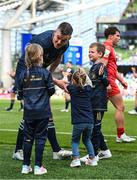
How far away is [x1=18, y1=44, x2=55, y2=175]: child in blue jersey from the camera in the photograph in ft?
20.7

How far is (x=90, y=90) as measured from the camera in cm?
689

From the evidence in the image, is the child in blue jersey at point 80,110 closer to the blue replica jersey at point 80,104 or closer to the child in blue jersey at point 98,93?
the blue replica jersey at point 80,104

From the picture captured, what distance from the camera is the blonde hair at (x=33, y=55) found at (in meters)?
6.28

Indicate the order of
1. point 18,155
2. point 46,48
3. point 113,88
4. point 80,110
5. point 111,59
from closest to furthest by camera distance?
point 80,110 < point 46,48 < point 18,155 < point 111,59 < point 113,88

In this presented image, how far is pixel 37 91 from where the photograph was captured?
6348mm

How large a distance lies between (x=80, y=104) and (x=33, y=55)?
96 cm

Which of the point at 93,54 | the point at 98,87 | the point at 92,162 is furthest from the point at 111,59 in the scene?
the point at 92,162

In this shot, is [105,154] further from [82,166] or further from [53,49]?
[53,49]

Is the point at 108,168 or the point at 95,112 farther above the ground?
the point at 95,112

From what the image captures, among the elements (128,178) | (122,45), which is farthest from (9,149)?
(122,45)

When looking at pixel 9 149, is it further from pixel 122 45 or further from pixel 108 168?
pixel 122 45

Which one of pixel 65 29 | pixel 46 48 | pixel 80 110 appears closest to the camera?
pixel 65 29

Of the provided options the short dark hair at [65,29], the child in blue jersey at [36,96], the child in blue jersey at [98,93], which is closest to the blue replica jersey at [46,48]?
the short dark hair at [65,29]

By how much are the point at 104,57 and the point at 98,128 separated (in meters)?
1.31
